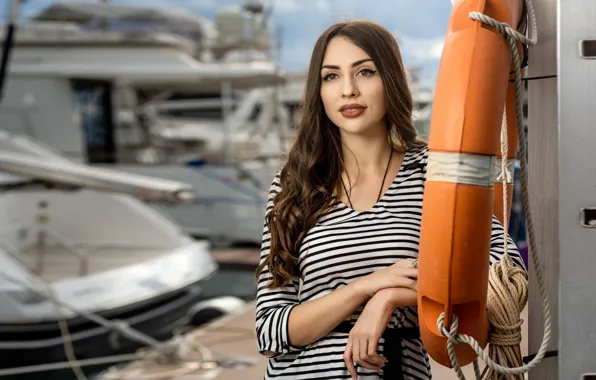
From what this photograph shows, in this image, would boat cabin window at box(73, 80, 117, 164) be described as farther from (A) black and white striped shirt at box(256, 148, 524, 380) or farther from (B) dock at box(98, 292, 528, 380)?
(A) black and white striped shirt at box(256, 148, 524, 380)

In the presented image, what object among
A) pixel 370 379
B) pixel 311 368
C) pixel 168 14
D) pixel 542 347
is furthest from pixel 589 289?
pixel 168 14

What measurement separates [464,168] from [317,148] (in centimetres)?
44

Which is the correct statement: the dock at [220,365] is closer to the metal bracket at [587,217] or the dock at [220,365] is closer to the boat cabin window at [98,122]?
the metal bracket at [587,217]

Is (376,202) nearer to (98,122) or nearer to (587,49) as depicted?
(587,49)

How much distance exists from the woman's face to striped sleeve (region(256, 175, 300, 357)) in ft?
0.82

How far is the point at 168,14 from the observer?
16.0 meters

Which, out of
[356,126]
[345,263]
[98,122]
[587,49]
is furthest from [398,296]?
[98,122]

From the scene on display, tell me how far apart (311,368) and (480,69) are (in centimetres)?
65

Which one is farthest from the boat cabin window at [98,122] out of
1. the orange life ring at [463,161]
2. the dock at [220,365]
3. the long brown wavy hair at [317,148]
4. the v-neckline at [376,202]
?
the orange life ring at [463,161]

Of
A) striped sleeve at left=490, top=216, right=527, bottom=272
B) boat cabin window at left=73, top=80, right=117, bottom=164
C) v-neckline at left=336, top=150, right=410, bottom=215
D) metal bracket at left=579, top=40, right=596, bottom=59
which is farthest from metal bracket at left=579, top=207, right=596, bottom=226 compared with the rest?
boat cabin window at left=73, top=80, right=117, bottom=164

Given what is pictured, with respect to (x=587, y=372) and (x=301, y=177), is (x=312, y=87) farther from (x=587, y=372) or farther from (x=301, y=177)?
(x=587, y=372)

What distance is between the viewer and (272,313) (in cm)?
148

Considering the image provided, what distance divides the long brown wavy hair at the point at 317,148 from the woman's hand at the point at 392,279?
6.8 inches

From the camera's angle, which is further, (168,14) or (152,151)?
(168,14)
